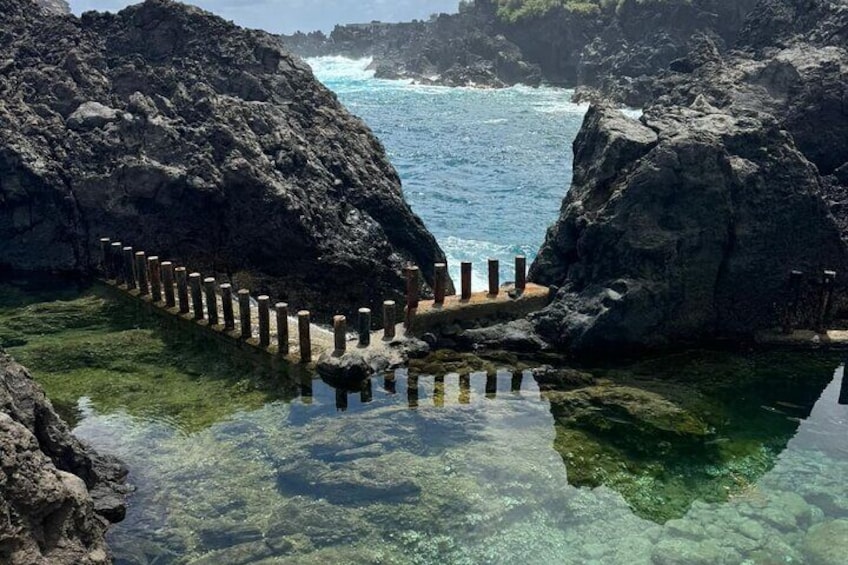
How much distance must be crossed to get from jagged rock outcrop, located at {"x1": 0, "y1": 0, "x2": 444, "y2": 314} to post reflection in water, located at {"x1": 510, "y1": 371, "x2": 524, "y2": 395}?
8037 mm

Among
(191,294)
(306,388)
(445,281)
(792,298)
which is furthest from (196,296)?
(792,298)

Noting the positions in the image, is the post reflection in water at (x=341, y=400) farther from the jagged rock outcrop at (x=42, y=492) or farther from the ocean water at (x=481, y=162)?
the ocean water at (x=481, y=162)

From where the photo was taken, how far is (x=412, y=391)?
1884 cm

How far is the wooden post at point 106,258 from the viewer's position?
26.6 m

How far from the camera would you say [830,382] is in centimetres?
1930

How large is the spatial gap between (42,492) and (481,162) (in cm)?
5328

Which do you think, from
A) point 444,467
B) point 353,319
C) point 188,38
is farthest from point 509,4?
point 444,467

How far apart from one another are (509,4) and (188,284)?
149 metres

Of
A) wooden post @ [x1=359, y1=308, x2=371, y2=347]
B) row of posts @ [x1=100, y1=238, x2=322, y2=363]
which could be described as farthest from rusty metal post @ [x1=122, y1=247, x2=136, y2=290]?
wooden post @ [x1=359, y1=308, x2=371, y2=347]

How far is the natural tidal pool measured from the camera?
1319 centimetres

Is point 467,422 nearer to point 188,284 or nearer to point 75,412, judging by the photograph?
point 75,412

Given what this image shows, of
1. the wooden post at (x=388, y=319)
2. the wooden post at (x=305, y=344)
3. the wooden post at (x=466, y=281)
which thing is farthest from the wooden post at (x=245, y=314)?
the wooden post at (x=466, y=281)

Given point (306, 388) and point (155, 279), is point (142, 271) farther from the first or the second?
point (306, 388)

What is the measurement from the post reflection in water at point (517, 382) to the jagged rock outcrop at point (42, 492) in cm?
955
